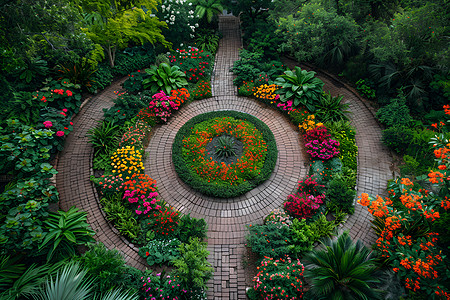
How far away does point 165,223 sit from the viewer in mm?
9664

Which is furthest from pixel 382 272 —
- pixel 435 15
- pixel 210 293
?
pixel 435 15

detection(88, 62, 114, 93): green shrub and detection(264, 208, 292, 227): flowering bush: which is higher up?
detection(88, 62, 114, 93): green shrub

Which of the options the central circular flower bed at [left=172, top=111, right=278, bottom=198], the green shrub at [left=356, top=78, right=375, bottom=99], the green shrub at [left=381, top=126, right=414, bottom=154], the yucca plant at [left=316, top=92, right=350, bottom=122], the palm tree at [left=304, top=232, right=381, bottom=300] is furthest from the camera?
the green shrub at [left=356, top=78, right=375, bottom=99]

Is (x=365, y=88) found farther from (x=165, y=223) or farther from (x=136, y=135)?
(x=165, y=223)

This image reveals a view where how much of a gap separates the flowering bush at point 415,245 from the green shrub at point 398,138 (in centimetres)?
427

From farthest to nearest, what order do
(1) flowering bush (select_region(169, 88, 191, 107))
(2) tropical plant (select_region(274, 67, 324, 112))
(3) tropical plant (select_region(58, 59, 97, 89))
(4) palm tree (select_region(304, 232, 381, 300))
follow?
(1) flowering bush (select_region(169, 88, 191, 107))
(2) tropical plant (select_region(274, 67, 324, 112))
(3) tropical plant (select_region(58, 59, 97, 89))
(4) palm tree (select_region(304, 232, 381, 300))

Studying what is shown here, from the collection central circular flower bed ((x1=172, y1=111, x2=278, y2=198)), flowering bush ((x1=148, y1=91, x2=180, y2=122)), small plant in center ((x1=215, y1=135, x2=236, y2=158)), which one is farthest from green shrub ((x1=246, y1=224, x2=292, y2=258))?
flowering bush ((x1=148, y1=91, x2=180, y2=122))

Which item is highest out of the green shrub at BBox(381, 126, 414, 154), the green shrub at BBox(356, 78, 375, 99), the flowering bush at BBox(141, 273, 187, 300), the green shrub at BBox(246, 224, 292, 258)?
the green shrub at BBox(356, 78, 375, 99)

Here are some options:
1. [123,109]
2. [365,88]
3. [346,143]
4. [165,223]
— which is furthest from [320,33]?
[165,223]

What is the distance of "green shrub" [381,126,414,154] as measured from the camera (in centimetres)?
1186

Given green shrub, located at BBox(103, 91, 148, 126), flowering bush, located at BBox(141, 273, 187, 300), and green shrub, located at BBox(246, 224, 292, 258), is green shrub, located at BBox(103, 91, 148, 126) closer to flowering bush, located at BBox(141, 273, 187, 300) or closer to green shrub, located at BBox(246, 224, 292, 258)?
flowering bush, located at BBox(141, 273, 187, 300)

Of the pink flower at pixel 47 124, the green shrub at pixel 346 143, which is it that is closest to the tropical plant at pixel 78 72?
the pink flower at pixel 47 124

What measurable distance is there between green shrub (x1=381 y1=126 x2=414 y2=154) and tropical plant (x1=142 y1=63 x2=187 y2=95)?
31.4 feet

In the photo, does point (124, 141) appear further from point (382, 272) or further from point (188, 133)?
point (382, 272)
